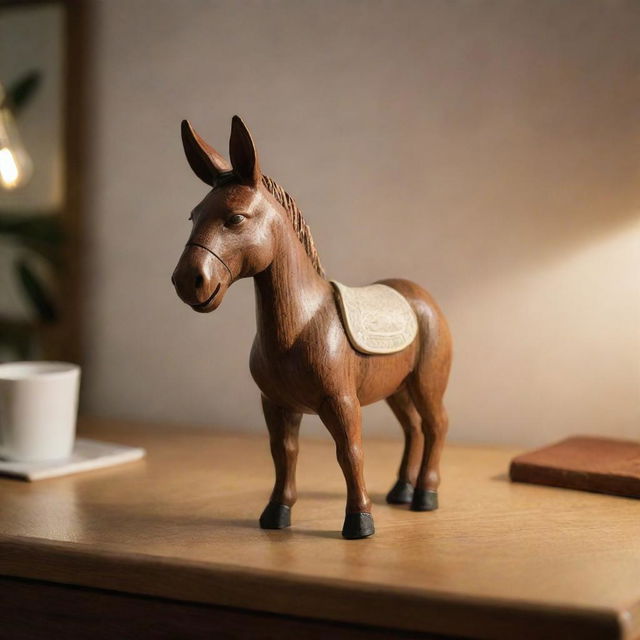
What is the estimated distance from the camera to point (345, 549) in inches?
28.2

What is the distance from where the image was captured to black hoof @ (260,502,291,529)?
79 cm

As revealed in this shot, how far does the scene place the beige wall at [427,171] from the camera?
1101 millimetres

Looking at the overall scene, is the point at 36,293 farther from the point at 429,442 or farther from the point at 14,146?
the point at 429,442

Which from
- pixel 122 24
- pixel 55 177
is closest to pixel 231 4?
pixel 122 24

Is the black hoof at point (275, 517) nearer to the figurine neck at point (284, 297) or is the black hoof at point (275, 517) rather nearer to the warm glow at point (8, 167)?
the figurine neck at point (284, 297)

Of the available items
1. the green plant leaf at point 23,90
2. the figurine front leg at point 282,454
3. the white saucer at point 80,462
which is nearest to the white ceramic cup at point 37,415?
the white saucer at point 80,462

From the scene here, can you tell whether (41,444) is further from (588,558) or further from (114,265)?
(588,558)

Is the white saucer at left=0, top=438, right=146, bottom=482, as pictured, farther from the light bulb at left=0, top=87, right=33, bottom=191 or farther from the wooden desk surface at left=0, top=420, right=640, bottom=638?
the light bulb at left=0, top=87, right=33, bottom=191

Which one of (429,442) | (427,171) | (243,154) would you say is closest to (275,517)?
(429,442)

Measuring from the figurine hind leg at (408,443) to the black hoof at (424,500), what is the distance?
0.10ft

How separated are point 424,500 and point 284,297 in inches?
9.8

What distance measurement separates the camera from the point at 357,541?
74 centimetres

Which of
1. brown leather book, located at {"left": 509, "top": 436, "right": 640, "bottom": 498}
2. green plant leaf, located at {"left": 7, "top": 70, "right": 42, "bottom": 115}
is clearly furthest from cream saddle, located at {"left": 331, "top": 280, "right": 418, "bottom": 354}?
green plant leaf, located at {"left": 7, "top": 70, "right": 42, "bottom": 115}

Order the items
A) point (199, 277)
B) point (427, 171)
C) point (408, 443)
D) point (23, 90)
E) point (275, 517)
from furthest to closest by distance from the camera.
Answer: point (23, 90) → point (427, 171) → point (408, 443) → point (275, 517) → point (199, 277)
